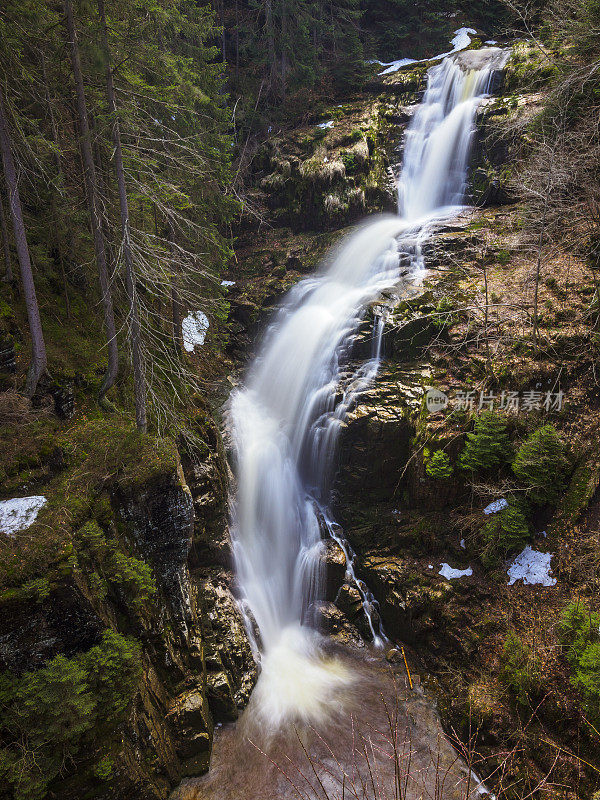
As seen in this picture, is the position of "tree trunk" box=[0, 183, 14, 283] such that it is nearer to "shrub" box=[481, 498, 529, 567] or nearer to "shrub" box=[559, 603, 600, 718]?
"shrub" box=[481, 498, 529, 567]

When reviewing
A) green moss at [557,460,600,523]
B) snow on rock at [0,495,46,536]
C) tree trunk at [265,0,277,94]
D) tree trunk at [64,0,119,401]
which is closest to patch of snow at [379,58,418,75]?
tree trunk at [265,0,277,94]

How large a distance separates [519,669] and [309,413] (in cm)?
717

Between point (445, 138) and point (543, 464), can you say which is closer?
point (543, 464)

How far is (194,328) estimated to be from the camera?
1332cm

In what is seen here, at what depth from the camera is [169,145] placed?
10945 millimetres

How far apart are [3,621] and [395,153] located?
20.3 meters

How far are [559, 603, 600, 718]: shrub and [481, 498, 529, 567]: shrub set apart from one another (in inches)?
57.8

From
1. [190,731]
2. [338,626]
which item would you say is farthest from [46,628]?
[338,626]

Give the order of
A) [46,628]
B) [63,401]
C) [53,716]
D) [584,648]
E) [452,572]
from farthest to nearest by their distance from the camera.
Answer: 1. [452,572]
2. [63,401]
3. [584,648]
4. [46,628]
5. [53,716]

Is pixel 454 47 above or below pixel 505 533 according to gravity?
above

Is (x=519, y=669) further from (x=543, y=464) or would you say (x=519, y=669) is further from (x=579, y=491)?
(x=543, y=464)

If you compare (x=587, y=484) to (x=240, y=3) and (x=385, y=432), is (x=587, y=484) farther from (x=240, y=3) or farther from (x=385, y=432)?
(x=240, y=3)

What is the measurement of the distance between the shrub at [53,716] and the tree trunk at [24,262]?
4300mm

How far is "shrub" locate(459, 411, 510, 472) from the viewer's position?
29.3ft
